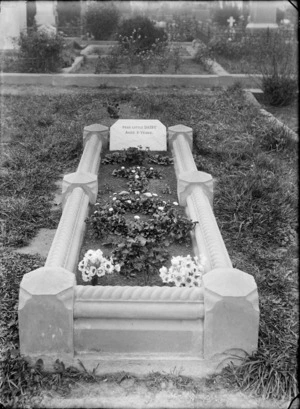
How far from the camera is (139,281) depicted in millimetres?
4074

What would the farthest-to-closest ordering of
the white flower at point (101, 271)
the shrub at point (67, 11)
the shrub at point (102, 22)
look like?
the shrub at point (67, 11)
the shrub at point (102, 22)
the white flower at point (101, 271)

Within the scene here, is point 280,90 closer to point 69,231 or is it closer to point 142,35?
point 142,35

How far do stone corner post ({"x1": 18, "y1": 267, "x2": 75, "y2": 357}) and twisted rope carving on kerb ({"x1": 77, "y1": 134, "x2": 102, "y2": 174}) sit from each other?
8.04ft

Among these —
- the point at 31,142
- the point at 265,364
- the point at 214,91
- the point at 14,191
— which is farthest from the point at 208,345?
the point at 214,91

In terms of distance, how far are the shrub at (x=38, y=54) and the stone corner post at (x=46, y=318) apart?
9.12 meters

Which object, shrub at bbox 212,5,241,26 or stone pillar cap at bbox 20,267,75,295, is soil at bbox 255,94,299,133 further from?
shrub at bbox 212,5,241,26

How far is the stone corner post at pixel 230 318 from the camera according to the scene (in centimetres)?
340

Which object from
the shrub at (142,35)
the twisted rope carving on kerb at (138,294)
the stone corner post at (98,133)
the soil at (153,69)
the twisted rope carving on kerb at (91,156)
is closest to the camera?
the twisted rope carving on kerb at (138,294)

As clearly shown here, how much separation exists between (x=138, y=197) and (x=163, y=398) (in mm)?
2593

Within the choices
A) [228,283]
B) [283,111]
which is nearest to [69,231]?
[228,283]

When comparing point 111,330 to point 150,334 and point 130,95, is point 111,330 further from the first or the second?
point 130,95

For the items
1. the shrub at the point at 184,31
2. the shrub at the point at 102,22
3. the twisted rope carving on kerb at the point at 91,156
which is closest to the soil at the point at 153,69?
the shrub at the point at 184,31

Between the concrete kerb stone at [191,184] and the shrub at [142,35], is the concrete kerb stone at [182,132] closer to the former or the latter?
the concrete kerb stone at [191,184]

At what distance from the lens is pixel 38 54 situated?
11.8m
